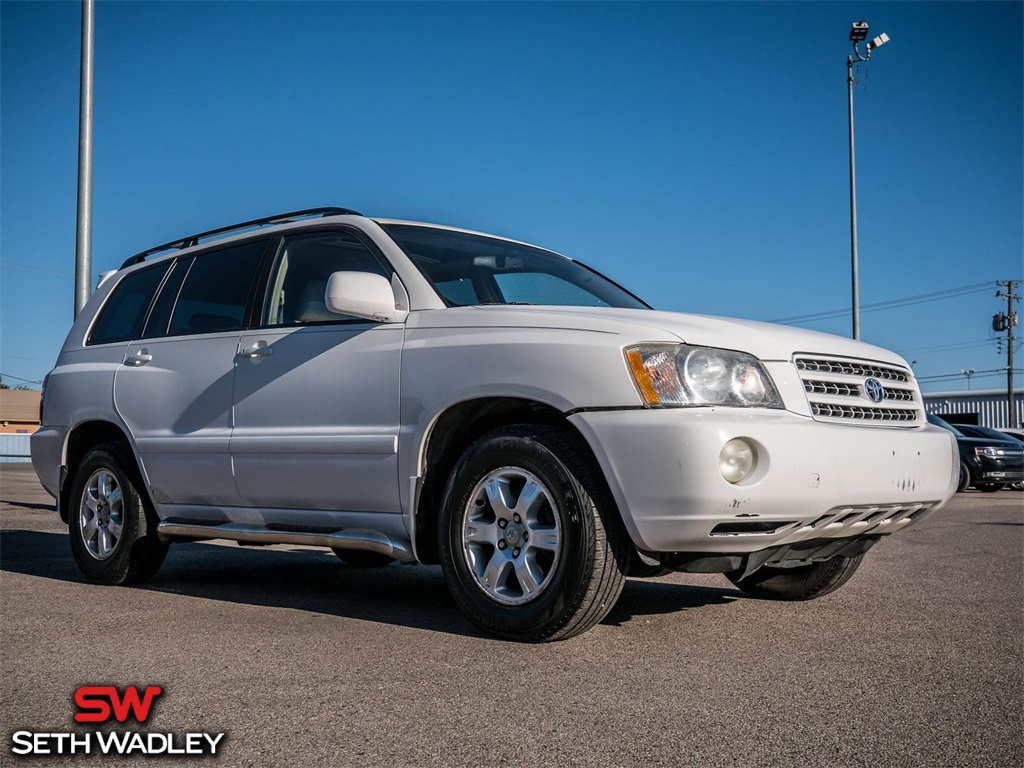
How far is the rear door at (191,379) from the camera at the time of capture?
5473 mm

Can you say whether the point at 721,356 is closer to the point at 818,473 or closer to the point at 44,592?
the point at 818,473

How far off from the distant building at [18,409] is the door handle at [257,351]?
2168 inches

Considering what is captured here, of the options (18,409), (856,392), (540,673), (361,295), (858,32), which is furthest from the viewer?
(18,409)

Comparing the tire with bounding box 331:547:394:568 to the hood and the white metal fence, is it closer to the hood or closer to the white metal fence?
the hood

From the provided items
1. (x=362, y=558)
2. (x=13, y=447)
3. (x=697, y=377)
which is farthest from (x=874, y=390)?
(x=13, y=447)

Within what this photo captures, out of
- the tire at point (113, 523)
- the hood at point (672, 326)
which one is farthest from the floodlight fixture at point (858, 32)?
the tire at point (113, 523)

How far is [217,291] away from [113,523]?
1508mm

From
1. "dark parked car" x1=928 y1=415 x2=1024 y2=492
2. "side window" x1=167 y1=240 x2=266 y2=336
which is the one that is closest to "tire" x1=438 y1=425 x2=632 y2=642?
"side window" x1=167 y1=240 x2=266 y2=336

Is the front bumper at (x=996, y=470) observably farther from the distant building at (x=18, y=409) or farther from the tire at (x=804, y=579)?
the distant building at (x=18, y=409)

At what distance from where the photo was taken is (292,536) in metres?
5.10

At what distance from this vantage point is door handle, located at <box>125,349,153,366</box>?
599cm

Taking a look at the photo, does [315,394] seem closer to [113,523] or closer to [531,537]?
[531,537]

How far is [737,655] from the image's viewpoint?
3926 millimetres

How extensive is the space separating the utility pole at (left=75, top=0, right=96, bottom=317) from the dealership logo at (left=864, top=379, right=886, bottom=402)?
342 inches
